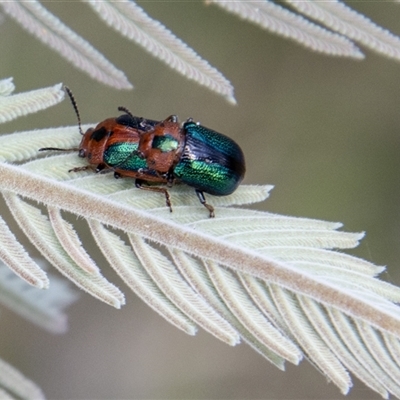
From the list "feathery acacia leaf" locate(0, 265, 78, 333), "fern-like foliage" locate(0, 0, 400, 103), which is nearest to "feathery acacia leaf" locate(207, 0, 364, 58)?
"fern-like foliage" locate(0, 0, 400, 103)

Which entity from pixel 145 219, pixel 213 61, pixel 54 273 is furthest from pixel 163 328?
pixel 145 219

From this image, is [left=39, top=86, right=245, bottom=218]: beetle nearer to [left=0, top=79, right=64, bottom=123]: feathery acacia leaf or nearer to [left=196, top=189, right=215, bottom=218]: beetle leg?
[left=196, top=189, right=215, bottom=218]: beetle leg

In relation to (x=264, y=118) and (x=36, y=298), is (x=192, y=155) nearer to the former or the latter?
(x=36, y=298)

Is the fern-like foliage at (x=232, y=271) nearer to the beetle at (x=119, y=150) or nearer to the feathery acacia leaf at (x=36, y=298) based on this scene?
the beetle at (x=119, y=150)

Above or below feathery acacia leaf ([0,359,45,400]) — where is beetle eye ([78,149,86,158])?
above

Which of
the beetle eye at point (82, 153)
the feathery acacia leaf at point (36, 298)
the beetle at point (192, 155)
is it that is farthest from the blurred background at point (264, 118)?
the beetle eye at point (82, 153)
